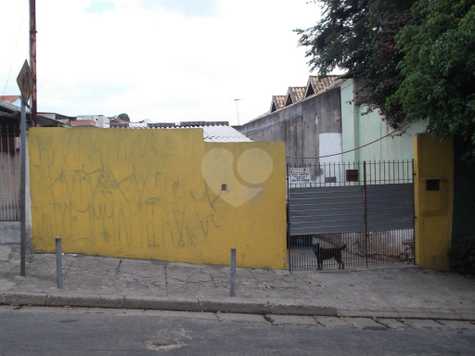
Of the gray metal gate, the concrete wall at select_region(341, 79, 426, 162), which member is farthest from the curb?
the concrete wall at select_region(341, 79, 426, 162)

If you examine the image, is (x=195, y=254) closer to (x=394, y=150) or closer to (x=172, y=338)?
(x=172, y=338)

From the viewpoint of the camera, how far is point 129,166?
1070 centimetres

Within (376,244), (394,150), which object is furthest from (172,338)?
(394,150)

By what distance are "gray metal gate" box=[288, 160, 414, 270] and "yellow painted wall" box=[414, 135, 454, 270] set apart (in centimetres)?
26

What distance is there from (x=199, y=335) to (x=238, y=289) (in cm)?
264

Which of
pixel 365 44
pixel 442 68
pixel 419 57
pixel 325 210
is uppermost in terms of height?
pixel 365 44

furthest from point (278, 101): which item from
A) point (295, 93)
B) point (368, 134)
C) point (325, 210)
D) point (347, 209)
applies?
point (325, 210)

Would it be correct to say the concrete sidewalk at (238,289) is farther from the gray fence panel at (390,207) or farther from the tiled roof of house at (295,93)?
the tiled roof of house at (295,93)

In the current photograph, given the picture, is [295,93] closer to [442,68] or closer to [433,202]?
[433,202]

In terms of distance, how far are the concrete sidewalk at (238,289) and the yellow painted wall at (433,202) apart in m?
0.52

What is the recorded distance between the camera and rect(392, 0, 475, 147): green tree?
8070mm

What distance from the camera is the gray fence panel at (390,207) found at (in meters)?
11.6

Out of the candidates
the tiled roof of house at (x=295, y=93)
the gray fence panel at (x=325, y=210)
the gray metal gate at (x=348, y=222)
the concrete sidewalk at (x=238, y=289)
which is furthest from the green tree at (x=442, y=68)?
the tiled roof of house at (x=295, y=93)

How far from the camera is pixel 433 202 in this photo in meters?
11.7
